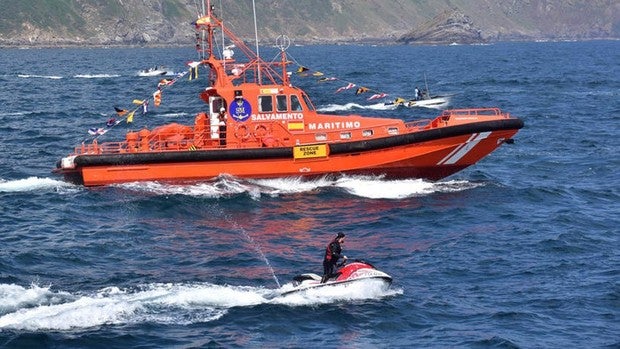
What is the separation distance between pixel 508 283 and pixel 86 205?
1455 centimetres

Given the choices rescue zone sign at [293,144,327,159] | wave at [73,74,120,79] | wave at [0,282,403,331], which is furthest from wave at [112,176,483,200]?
wave at [73,74,120,79]

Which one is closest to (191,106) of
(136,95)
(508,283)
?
(136,95)

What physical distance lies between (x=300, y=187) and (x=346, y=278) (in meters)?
12.1

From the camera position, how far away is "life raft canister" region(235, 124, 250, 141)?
34.0 metres

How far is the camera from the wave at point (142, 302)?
66.2 ft

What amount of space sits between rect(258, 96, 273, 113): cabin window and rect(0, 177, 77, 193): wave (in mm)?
7064

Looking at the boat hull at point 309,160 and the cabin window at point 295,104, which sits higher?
the cabin window at point 295,104

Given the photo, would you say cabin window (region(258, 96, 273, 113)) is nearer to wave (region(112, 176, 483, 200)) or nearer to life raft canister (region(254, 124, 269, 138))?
life raft canister (region(254, 124, 269, 138))

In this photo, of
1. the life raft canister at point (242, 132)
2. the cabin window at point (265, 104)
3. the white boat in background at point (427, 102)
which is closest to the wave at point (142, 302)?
the life raft canister at point (242, 132)

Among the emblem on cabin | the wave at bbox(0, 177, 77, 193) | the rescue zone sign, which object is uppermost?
the emblem on cabin

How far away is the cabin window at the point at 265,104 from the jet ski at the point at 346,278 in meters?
12.6

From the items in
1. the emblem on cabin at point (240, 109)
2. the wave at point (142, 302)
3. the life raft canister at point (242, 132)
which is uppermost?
the emblem on cabin at point (240, 109)

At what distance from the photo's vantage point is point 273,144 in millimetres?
33844

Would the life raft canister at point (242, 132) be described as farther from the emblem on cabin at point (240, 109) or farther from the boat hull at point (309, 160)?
the boat hull at point (309, 160)
